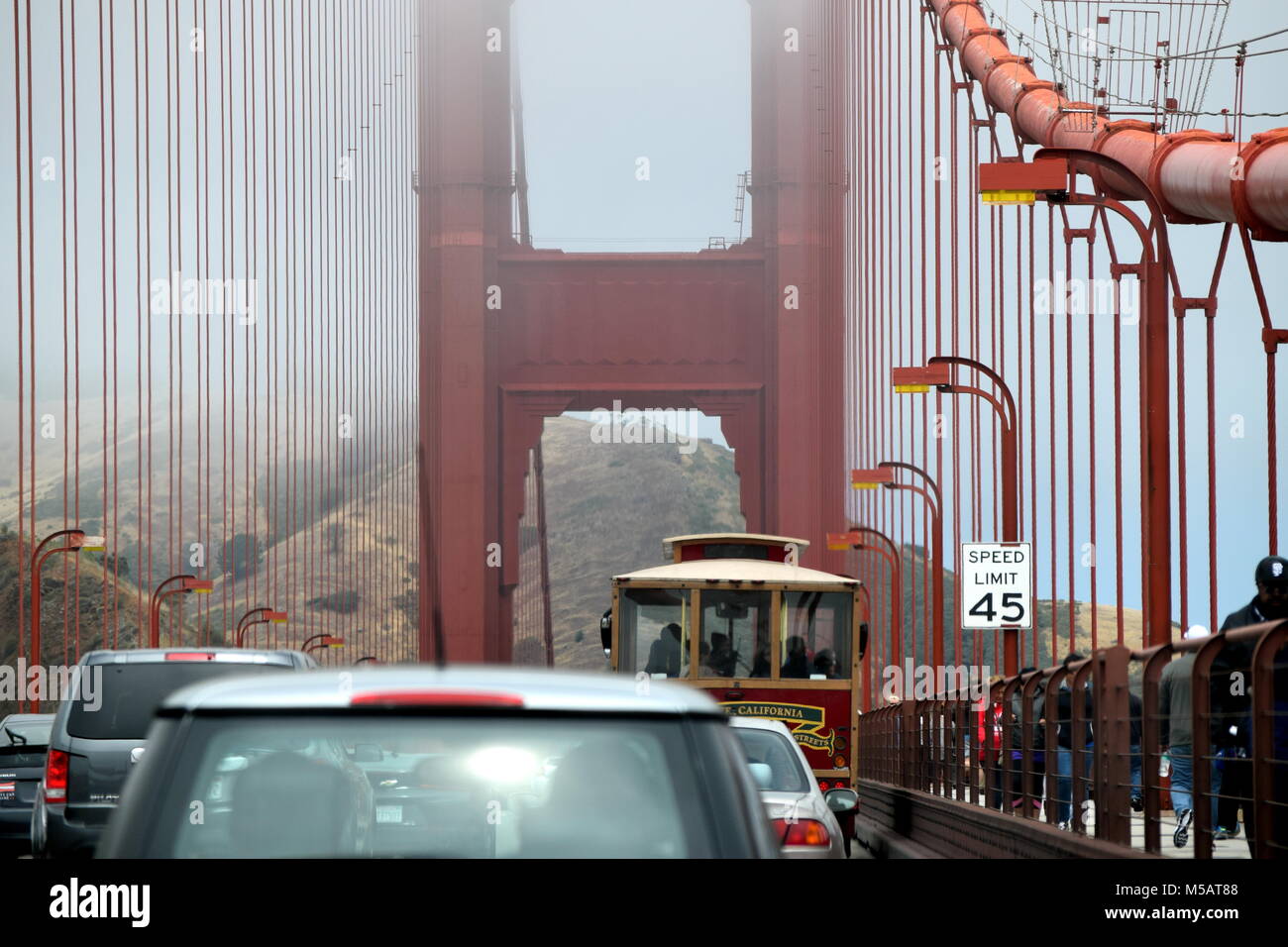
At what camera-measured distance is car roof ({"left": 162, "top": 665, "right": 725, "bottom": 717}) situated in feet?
11.4

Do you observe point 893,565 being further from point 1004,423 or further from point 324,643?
point 324,643

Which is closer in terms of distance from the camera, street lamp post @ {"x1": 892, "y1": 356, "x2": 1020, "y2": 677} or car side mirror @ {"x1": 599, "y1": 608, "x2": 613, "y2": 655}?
car side mirror @ {"x1": 599, "y1": 608, "x2": 613, "y2": 655}

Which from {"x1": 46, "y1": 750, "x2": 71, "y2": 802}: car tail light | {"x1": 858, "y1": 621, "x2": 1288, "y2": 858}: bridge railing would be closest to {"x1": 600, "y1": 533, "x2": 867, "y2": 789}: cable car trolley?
{"x1": 858, "y1": 621, "x2": 1288, "y2": 858}: bridge railing

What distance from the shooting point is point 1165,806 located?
966cm

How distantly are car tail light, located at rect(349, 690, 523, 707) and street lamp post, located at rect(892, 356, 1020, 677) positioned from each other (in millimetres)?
17200

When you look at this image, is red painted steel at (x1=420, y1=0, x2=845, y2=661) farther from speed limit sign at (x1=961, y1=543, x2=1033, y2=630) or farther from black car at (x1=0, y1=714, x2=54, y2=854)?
black car at (x1=0, y1=714, x2=54, y2=854)

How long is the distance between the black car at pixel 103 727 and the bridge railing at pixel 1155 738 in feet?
13.1

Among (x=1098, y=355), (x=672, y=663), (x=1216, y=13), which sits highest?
(x=1216, y=13)

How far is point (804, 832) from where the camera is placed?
344 inches

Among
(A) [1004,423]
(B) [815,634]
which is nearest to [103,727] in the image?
(B) [815,634]

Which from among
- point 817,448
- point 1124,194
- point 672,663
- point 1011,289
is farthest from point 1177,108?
point 817,448

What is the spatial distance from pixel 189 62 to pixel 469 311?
25.6 metres

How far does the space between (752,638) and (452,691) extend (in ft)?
52.5
